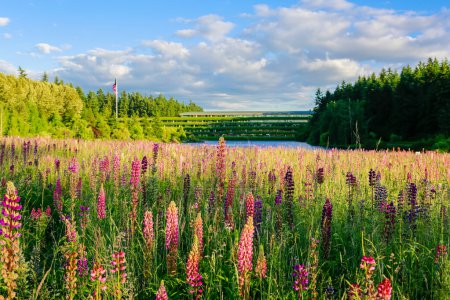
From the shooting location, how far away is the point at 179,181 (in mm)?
7078

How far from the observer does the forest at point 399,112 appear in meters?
46.3

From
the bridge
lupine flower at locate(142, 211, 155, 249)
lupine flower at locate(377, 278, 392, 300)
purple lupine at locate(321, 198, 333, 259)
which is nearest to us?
lupine flower at locate(377, 278, 392, 300)

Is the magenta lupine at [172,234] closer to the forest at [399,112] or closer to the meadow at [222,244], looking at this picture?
the meadow at [222,244]

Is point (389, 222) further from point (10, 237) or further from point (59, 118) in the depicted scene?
point (59, 118)

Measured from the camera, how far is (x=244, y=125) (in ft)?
369

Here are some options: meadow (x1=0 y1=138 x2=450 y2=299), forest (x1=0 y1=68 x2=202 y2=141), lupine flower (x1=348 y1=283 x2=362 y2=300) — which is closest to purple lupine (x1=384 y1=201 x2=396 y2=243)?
meadow (x1=0 y1=138 x2=450 y2=299)

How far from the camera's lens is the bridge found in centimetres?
9445

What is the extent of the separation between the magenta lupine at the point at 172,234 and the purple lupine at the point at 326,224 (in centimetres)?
139

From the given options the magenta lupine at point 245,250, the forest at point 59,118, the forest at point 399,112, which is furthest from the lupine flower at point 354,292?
the forest at point 399,112

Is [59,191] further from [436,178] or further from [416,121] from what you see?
[416,121]

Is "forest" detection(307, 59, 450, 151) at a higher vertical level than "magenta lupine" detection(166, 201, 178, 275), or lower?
higher

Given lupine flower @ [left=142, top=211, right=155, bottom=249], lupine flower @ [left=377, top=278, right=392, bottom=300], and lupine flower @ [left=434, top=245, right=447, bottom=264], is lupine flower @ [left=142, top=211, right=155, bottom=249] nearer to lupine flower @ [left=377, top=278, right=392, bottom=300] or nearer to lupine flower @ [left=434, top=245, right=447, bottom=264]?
lupine flower @ [left=377, top=278, right=392, bottom=300]

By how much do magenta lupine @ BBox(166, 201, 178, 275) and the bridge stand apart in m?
81.1

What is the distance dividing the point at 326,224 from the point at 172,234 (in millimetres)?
1462
